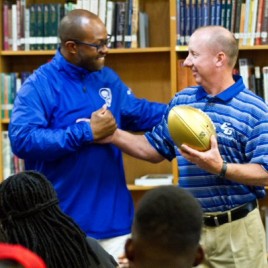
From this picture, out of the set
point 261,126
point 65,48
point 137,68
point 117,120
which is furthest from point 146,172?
point 261,126

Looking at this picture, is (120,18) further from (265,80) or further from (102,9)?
(265,80)

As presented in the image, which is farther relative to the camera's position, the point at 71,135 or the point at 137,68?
the point at 137,68

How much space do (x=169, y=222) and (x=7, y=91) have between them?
8.57ft

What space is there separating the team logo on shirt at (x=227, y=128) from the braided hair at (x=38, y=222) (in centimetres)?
104

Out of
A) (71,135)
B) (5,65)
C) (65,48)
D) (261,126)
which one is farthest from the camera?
(5,65)

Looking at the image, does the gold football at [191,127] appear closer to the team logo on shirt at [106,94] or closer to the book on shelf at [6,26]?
the team logo on shirt at [106,94]

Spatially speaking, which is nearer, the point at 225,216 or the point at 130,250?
the point at 130,250

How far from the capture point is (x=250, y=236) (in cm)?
268

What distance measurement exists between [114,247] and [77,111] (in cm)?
63

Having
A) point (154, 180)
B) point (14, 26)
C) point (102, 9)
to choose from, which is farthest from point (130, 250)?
point (14, 26)

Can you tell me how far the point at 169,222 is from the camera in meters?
1.26

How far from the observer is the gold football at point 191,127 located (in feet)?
8.26

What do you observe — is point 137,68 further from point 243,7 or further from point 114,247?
point 114,247

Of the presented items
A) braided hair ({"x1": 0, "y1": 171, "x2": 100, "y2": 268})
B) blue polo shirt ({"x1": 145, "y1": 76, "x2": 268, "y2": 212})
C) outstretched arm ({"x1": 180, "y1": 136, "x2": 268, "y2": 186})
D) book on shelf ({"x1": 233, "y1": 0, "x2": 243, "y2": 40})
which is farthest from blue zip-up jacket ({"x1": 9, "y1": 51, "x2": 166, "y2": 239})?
braided hair ({"x1": 0, "y1": 171, "x2": 100, "y2": 268})
